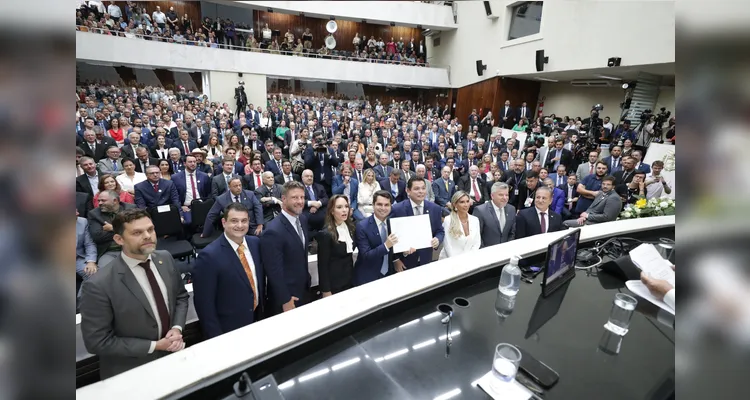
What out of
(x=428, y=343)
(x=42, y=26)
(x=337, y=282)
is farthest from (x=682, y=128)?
(x=337, y=282)

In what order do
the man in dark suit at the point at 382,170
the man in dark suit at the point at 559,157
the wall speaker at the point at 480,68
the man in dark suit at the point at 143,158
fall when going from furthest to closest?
the wall speaker at the point at 480,68 < the man in dark suit at the point at 559,157 < the man in dark suit at the point at 382,170 < the man in dark suit at the point at 143,158

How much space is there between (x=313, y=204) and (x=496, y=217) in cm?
234

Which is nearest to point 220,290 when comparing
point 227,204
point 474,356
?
point 474,356

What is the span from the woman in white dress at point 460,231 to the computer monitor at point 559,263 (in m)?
1.03

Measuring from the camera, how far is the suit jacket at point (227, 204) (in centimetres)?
417

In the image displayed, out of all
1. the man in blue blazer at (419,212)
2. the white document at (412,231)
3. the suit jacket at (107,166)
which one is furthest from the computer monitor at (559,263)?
the suit jacket at (107,166)

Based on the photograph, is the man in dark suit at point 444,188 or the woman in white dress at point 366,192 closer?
the woman in white dress at point 366,192

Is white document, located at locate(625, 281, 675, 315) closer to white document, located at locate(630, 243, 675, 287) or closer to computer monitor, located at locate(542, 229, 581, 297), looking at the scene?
white document, located at locate(630, 243, 675, 287)

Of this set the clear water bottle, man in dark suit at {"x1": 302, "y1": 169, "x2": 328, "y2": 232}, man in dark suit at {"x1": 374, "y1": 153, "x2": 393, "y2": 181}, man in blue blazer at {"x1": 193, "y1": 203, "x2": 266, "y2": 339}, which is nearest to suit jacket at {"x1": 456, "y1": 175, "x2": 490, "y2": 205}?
man in dark suit at {"x1": 374, "y1": 153, "x2": 393, "y2": 181}

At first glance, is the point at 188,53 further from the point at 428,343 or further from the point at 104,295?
the point at 428,343

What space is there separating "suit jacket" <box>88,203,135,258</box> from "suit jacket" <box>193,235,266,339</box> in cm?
175

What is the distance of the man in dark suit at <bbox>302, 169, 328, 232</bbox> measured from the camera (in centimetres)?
473

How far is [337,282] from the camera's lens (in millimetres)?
2842

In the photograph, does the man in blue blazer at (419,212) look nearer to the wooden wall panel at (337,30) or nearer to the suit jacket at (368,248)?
the suit jacket at (368,248)
